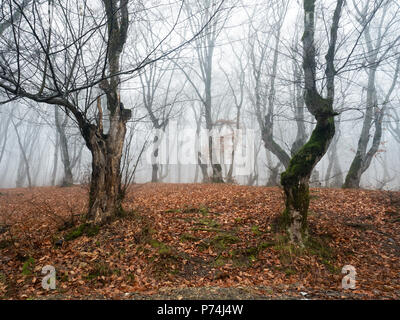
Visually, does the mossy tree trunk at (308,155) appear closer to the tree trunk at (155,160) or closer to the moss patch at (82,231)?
the moss patch at (82,231)

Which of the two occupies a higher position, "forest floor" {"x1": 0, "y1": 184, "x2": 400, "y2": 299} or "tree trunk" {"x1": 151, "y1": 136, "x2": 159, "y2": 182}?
"tree trunk" {"x1": 151, "y1": 136, "x2": 159, "y2": 182}

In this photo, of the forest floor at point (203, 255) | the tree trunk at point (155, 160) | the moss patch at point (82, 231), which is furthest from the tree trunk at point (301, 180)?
the tree trunk at point (155, 160)

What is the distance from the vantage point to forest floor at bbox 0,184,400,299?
375 centimetres

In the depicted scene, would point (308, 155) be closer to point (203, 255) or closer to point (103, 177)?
point (203, 255)

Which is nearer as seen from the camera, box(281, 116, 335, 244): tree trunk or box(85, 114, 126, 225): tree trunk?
box(281, 116, 335, 244): tree trunk

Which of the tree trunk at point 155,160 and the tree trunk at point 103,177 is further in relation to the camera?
the tree trunk at point 155,160

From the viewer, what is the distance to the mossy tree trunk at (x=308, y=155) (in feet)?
16.8

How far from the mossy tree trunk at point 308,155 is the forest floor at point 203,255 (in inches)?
19.2

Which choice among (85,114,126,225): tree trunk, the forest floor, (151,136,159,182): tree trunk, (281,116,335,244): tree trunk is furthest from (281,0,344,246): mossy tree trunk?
(151,136,159,182): tree trunk

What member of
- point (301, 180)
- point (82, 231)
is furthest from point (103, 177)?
point (301, 180)

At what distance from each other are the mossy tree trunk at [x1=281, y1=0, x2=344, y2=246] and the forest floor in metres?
0.49

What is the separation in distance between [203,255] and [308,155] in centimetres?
335

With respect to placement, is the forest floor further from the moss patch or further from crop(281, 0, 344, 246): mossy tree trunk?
crop(281, 0, 344, 246): mossy tree trunk
